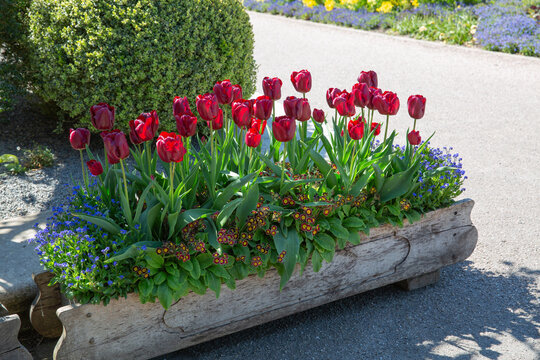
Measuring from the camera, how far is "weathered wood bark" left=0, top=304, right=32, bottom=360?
2463mm

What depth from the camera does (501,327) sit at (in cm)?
316

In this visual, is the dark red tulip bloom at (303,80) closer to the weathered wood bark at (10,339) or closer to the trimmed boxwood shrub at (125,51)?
the weathered wood bark at (10,339)

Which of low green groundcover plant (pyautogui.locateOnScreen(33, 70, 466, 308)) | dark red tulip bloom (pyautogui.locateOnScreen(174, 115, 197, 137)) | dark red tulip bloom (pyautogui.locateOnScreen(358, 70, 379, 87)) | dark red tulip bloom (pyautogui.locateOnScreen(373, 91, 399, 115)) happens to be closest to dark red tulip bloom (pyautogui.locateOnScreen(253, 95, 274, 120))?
low green groundcover plant (pyautogui.locateOnScreen(33, 70, 466, 308))

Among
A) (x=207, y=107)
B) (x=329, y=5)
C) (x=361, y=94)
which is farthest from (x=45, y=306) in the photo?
(x=329, y=5)

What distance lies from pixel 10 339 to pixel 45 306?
342 millimetres

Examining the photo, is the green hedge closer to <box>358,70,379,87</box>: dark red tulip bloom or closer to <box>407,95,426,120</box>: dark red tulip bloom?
<box>358,70,379,87</box>: dark red tulip bloom

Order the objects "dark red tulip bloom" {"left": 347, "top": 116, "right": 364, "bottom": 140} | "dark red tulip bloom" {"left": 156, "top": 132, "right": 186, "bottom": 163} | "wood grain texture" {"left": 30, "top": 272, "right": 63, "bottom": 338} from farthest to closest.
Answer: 1. "dark red tulip bloom" {"left": 347, "top": 116, "right": 364, "bottom": 140}
2. "wood grain texture" {"left": 30, "top": 272, "right": 63, "bottom": 338}
3. "dark red tulip bloom" {"left": 156, "top": 132, "right": 186, "bottom": 163}

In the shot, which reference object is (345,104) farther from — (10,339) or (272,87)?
(10,339)

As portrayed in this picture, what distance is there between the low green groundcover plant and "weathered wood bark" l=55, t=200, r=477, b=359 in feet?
0.29

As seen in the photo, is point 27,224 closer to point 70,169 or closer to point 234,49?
point 70,169

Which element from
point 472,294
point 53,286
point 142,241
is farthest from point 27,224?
point 472,294

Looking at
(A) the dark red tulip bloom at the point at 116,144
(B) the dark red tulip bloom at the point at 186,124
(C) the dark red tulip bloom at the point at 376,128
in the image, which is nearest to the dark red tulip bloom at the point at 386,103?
(C) the dark red tulip bloom at the point at 376,128

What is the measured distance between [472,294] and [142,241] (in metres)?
2.04

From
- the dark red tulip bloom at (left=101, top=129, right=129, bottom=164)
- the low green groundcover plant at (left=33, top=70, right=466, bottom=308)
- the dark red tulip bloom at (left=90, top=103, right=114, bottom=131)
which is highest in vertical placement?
the dark red tulip bloom at (left=90, top=103, right=114, bottom=131)
